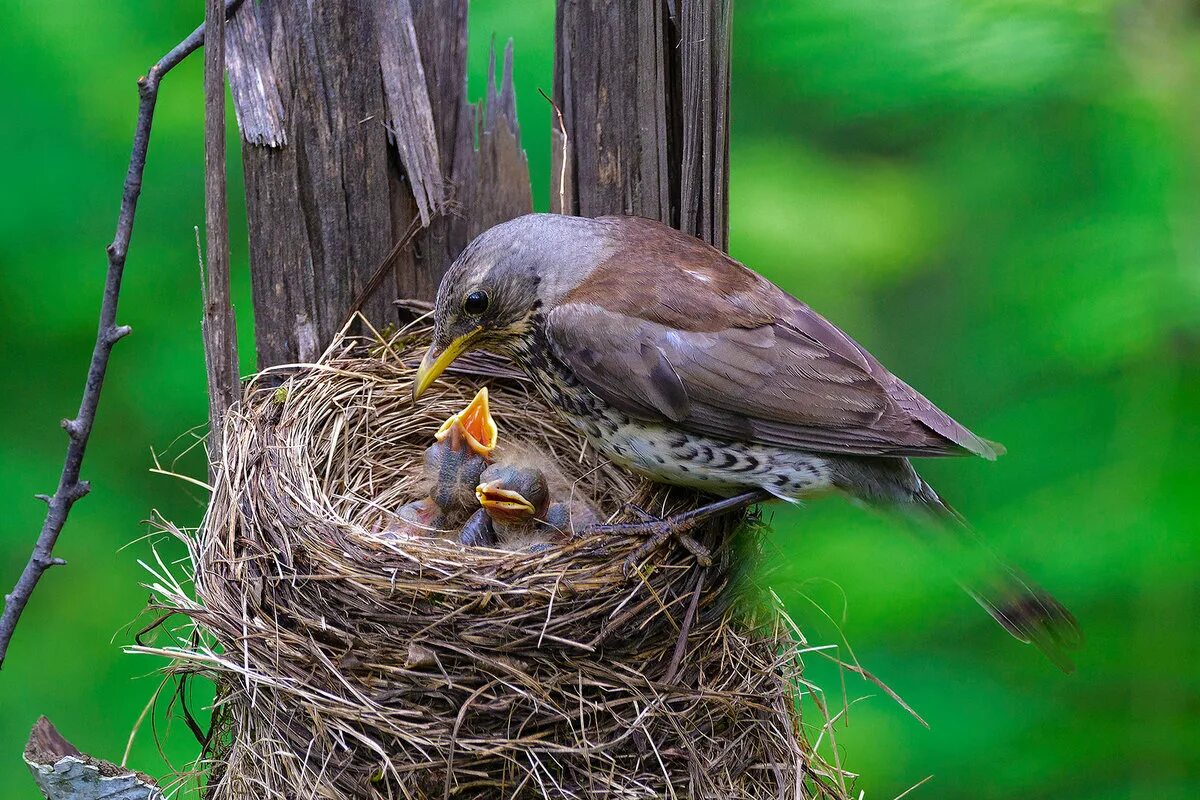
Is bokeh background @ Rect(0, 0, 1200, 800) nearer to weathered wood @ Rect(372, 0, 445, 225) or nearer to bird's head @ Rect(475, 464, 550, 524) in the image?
weathered wood @ Rect(372, 0, 445, 225)

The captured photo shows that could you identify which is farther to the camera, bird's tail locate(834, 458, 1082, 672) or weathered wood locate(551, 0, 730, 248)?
weathered wood locate(551, 0, 730, 248)

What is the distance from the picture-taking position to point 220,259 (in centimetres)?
293

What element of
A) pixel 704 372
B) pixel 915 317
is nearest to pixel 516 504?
pixel 704 372

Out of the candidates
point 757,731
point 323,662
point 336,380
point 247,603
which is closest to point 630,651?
point 757,731

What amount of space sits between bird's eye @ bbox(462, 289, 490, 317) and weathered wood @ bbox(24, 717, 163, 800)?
4.77 feet

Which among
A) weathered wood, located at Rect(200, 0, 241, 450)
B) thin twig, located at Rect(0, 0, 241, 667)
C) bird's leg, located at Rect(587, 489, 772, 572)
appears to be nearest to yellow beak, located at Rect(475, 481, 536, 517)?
bird's leg, located at Rect(587, 489, 772, 572)

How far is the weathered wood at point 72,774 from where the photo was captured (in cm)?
238

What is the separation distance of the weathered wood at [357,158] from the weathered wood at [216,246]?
0.08 m

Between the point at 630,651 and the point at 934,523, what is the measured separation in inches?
37.0

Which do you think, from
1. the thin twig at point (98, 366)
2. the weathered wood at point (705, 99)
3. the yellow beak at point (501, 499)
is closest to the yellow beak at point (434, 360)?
the yellow beak at point (501, 499)

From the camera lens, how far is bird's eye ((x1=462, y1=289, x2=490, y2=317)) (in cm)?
312

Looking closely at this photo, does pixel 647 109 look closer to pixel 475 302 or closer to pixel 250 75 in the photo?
pixel 475 302

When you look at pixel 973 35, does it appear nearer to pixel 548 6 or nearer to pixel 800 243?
pixel 800 243

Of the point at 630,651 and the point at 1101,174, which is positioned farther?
the point at 630,651
